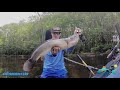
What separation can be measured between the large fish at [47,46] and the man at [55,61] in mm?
64

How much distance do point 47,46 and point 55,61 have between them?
343 mm

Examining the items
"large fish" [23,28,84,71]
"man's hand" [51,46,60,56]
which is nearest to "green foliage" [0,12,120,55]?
"large fish" [23,28,84,71]

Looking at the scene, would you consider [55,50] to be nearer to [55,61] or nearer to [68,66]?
[55,61]

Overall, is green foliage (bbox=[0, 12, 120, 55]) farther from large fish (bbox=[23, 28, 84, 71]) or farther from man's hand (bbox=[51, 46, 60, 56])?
man's hand (bbox=[51, 46, 60, 56])

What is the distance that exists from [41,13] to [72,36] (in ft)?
2.54

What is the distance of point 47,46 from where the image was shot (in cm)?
511

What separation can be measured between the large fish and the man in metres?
0.06

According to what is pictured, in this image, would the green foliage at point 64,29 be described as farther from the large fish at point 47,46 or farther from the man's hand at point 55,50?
the man's hand at point 55,50

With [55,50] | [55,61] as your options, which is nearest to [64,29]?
[55,50]

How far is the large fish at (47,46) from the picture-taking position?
16.6 ft

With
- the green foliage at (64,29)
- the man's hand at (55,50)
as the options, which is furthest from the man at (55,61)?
the green foliage at (64,29)
